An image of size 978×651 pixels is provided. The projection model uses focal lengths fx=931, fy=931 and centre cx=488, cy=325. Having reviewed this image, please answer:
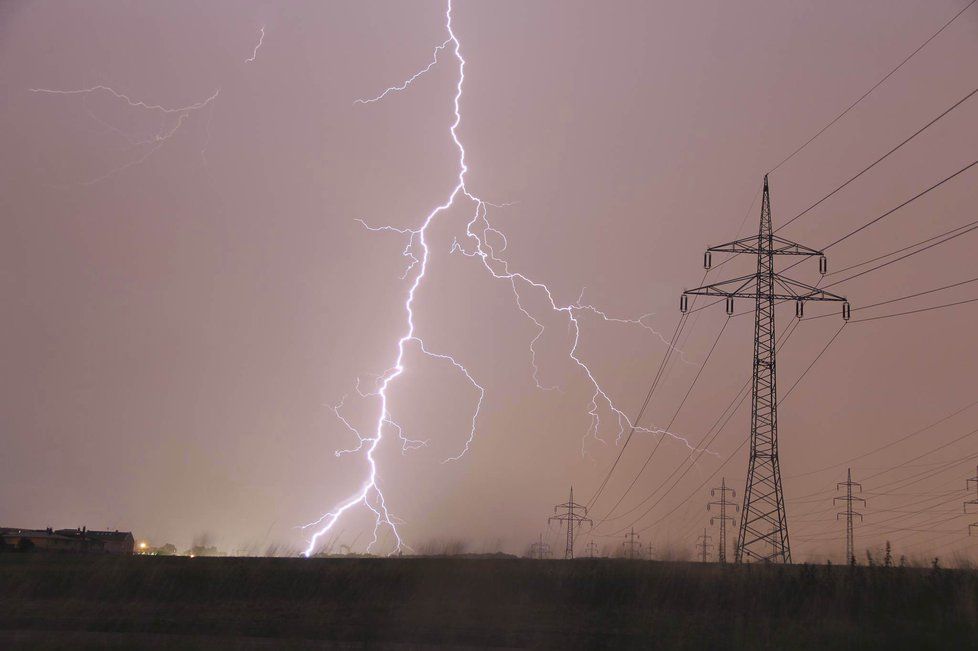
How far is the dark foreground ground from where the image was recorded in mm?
13766

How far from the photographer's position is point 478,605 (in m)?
15.9

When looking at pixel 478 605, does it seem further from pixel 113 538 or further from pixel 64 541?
pixel 113 538

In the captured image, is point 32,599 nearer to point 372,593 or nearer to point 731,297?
point 372,593

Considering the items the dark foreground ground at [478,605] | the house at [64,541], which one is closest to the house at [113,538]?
the house at [64,541]

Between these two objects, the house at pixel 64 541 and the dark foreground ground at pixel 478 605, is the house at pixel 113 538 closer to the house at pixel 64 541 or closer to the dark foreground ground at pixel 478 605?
the house at pixel 64 541

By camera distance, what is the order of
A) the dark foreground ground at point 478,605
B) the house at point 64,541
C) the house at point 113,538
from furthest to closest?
the house at point 113,538 < the house at point 64,541 < the dark foreground ground at point 478,605

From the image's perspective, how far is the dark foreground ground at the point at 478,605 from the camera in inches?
542

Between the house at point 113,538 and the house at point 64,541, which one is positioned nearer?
the house at point 64,541

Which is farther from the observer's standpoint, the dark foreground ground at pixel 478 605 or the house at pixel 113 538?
the house at pixel 113 538

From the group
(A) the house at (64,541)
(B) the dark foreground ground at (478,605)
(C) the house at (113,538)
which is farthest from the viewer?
(C) the house at (113,538)

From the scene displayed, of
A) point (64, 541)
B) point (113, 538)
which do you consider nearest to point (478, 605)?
point (64, 541)

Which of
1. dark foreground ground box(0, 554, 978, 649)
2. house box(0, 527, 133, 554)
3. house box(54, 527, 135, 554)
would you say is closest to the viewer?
dark foreground ground box(0, 554, 978, 649)

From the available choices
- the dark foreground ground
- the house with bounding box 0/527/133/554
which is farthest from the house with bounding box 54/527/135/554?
the dark foreground ground

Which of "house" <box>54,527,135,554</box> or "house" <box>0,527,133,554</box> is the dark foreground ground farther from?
"house" <box>54,527,135,554</box>
